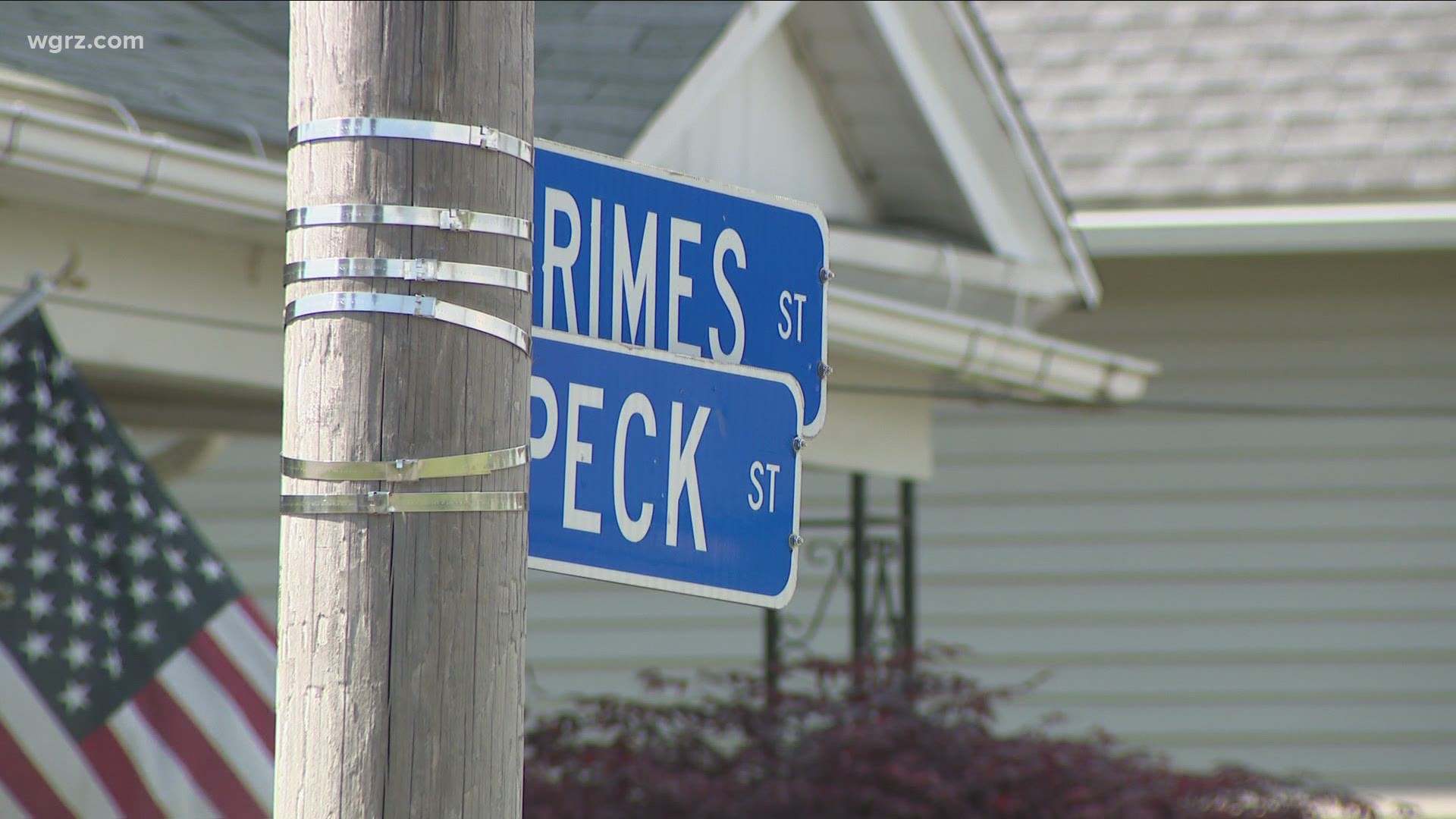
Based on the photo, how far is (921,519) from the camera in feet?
33.2

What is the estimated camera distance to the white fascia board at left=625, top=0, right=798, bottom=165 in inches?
224

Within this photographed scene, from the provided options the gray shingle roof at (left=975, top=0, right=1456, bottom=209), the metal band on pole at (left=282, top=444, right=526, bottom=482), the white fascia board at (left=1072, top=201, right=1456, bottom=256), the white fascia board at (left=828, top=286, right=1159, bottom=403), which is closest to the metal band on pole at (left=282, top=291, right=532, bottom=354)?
the metal band on pole at (left=282, top=444, right=526, bottom=482)

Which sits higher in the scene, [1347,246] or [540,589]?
[1347,246]

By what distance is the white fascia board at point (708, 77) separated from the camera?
18.7 feet

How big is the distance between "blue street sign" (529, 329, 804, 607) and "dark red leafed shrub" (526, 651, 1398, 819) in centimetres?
369

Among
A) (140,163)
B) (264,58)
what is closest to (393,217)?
(140,163)

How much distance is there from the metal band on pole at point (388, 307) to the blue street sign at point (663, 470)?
363 mm

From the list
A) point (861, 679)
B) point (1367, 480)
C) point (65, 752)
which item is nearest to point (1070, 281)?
point (861, 679)

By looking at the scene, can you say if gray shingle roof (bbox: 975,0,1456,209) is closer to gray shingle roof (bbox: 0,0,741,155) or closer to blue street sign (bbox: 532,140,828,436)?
gray shingle roof (bbox: 0,0,741,155)

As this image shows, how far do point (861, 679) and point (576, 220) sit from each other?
4.73 meters

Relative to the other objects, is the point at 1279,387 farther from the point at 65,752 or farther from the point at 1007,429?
the point at 65,752

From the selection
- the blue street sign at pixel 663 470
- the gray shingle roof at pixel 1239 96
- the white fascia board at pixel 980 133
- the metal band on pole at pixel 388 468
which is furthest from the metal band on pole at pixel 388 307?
the gray shingle roof at pixel 1239 96

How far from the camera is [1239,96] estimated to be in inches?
381

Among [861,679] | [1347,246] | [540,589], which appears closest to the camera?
[861,679]
